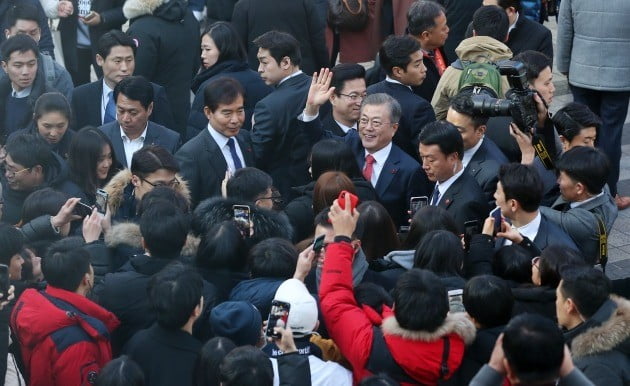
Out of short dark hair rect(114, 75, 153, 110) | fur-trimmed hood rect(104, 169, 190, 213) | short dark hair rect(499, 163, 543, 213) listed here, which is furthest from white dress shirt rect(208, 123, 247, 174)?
short dark hair rect(499, 163, 543, 213)

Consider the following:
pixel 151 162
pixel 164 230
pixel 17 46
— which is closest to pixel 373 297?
pixel 164 230

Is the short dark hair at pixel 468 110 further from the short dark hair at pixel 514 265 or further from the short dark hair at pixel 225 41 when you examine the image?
the short dark hair at pixel 225 41

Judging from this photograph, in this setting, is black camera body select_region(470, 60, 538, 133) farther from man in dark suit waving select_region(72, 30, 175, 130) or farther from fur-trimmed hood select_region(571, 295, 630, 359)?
man in dark suit waving select_region(72, 30, 175, 130)

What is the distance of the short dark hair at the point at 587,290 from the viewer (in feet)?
14.9

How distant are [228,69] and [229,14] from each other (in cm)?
289

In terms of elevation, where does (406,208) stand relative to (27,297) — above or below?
below

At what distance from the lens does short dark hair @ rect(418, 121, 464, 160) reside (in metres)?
6.17

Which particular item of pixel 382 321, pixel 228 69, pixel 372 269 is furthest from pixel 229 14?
pixel 382 321

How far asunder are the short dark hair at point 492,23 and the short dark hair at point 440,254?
3533mm

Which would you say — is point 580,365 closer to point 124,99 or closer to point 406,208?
point 406,208

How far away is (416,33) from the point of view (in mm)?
8367

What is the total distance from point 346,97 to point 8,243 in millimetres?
2832

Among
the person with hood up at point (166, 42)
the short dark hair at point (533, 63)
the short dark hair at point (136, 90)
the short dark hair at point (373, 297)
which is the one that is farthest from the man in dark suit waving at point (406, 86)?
the short dark hair at point (373, 297)

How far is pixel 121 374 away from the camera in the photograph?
4.25 meters
